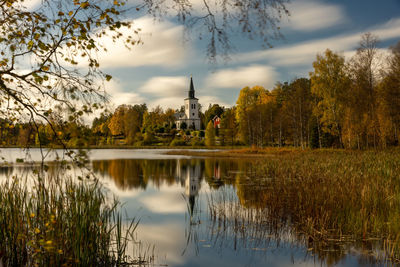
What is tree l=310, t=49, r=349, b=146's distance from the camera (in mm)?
→ 29703

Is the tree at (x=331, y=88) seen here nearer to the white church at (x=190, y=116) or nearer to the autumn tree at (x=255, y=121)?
the autumn tree at (x=255, y=121)

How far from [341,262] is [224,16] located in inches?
181

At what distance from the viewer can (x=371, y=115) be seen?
25.8 meters

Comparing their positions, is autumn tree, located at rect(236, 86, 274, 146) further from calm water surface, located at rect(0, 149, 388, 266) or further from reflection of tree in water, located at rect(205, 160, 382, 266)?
reflection of tree in water, located at rect(205, 160, 382, 266)

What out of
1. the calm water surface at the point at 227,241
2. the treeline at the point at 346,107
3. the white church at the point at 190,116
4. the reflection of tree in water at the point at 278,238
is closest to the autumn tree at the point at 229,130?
the treeline at the point at 346,107

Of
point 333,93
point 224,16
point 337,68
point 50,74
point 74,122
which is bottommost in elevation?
point 74,122

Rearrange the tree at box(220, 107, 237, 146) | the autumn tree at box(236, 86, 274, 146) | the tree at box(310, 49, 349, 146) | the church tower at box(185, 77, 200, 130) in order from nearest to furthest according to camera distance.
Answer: the tree at box(310, 49, 349, 146) → the autumn tree at box(236, 86, 274, 146) → the tree at box(220, 107, 237, 146) → the church tower at box(185, 77, 200, 130)

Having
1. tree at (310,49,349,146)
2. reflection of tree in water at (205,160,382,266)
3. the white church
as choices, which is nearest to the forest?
tree at (310,49,349,146)

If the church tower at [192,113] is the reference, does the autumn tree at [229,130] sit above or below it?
below

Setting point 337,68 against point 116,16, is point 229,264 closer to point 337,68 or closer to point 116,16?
point 116,16

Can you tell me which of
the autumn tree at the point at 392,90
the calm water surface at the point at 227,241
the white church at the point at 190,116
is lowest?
the calm water surface at the point at 227,241

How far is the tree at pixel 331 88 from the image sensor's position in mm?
29703

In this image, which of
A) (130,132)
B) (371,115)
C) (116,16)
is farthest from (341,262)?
(130,132)

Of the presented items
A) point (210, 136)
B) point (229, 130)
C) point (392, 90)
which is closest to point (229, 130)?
point (229, 130)
